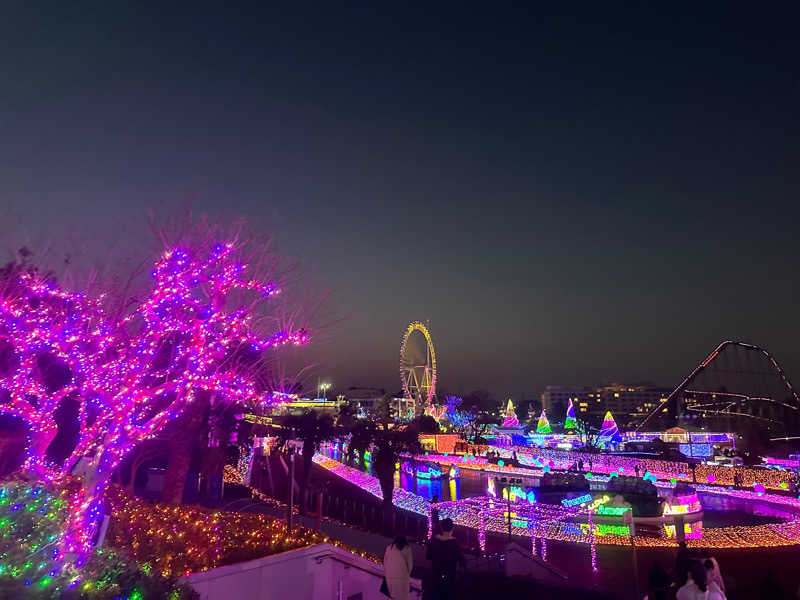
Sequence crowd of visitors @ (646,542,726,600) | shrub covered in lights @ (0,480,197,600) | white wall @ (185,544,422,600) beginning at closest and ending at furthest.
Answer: shrub covered in lights @ (0,480,197,600)
crowd of visitors @ (646,542,726,600)
white wall @ (185,544,422,600)

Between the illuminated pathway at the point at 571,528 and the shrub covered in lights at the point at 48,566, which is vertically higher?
the shrub covered in lights at the point at 48,566

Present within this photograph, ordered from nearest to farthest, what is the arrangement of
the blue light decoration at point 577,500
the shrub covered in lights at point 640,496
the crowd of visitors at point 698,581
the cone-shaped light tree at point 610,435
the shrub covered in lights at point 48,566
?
1. the shrub covered in lights at point 48,566
2. the crowd of visitors at point 698,581
3. the shrub covered in lights at point 640,496
4. the blue light decoration at point 577,500
5. the cone-shaped light tree at point 610,435

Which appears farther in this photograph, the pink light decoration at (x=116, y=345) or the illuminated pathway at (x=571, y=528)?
the illuminated pathway at (x=571, y=528)

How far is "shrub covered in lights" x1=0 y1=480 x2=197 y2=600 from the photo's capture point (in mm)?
4137

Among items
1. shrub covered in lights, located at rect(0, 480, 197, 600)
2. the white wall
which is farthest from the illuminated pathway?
shrub covered in lights, located at rect(0, 480, 197, 600)

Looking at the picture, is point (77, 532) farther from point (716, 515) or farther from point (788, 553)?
point (716, 515)

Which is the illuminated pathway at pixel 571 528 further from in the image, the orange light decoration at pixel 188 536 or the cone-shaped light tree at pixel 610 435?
the cone-shaped light tree at pixel 610 435

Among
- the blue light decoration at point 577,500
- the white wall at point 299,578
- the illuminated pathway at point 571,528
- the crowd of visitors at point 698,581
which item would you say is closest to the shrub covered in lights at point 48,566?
the white wall at point 299,578

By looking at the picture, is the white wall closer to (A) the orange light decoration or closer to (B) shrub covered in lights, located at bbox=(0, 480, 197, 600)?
(A) the orange light decoration

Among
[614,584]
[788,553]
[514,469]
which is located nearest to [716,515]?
[788,553]

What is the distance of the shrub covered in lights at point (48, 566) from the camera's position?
13.6 feet

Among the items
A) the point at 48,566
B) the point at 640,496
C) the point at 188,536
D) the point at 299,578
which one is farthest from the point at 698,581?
the point at 640,496

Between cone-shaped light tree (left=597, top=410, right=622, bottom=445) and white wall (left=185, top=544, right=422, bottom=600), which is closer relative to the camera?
white wall (left=185, top=544, right=422, bottom=600)

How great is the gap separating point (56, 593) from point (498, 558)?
35.1 feet
